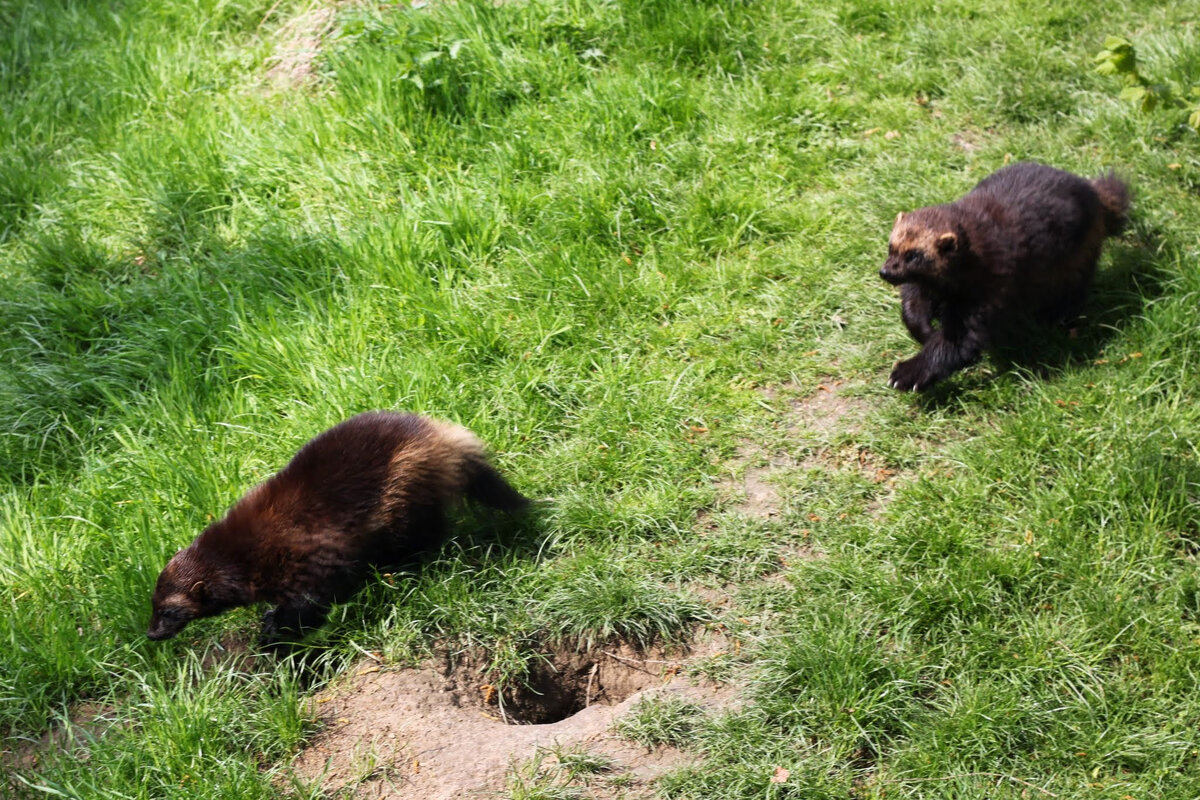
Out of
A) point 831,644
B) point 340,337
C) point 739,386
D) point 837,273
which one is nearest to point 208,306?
point 340,337

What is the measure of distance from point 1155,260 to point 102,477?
179 inches

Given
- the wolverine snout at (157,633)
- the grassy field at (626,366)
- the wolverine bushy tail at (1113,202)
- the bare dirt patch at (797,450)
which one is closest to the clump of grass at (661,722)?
the grassy field at (626,366)

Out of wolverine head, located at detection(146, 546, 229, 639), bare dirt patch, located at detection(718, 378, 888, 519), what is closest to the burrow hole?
bare dirt patch, located at detection(718, 378, 888, 519)

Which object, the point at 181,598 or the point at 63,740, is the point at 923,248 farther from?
the point at 63,740

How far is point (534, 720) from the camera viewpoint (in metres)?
3.69

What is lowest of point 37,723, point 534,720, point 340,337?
point 534,720

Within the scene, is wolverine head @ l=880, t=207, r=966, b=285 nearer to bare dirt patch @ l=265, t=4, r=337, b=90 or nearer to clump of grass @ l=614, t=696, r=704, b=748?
clump of grass @ l=614, t=696, r=704, b=748

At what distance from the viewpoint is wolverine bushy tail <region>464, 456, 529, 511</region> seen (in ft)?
12.9

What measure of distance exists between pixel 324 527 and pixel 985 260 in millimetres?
2776

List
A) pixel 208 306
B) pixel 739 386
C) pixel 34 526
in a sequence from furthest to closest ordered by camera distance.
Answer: pixel 208 306 → pixel 739 386 → pixel 34 526

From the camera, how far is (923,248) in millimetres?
4301

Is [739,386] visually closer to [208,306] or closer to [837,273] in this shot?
[837,273]

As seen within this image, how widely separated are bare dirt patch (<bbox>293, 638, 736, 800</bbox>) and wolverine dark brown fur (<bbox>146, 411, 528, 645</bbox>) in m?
0.36

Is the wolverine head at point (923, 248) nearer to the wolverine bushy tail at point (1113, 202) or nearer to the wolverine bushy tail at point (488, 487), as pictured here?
the wolverine bushy tail at point (1113, 202)
